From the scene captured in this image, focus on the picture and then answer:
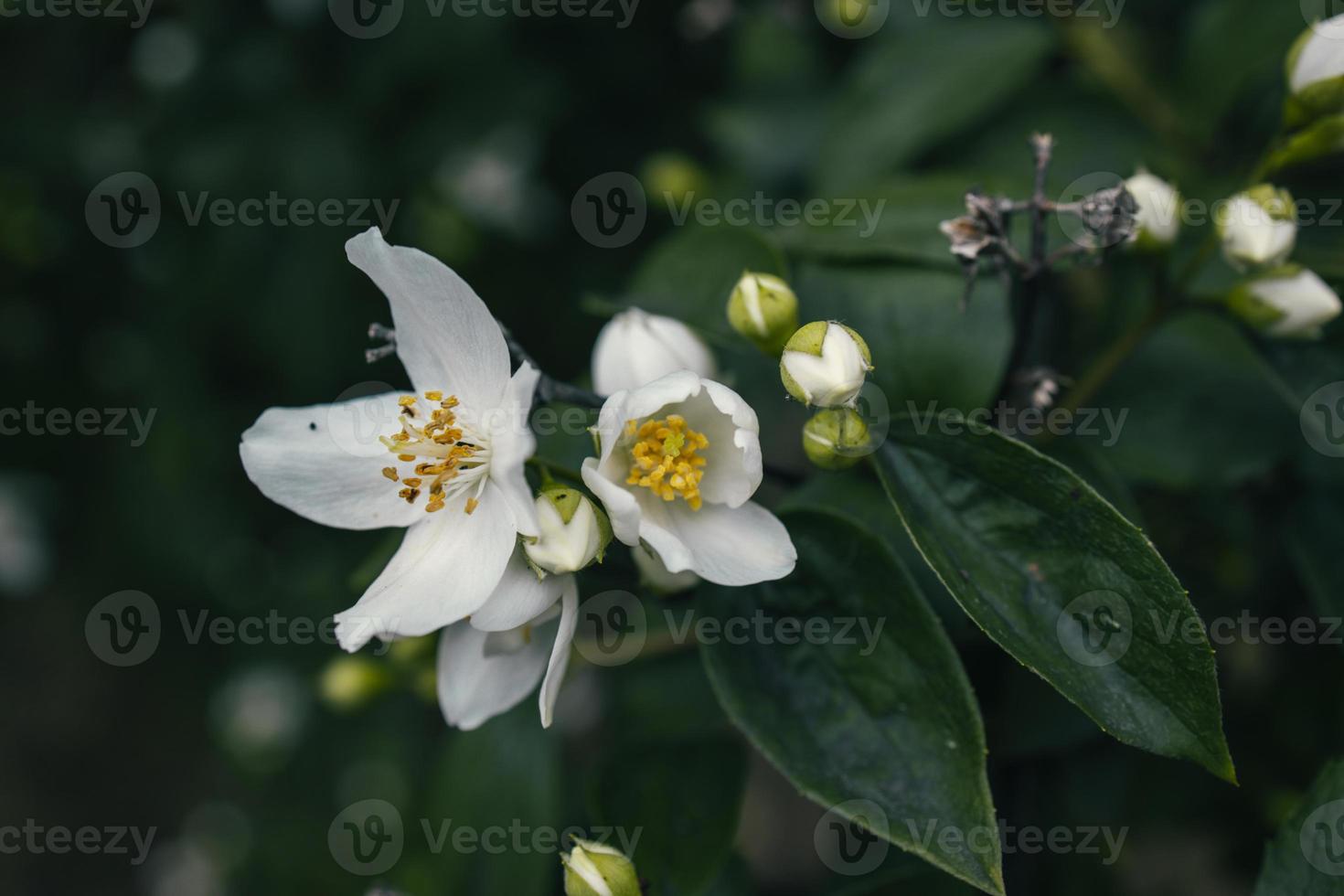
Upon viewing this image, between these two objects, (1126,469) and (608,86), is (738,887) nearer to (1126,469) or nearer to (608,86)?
(1126,469)

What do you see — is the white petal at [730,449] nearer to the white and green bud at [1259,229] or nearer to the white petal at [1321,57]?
the white and green bud at [1259,229]

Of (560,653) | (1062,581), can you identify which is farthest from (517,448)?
(1062,581)

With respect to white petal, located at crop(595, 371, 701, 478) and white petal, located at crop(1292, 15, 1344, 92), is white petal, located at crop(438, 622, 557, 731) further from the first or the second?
white petal, located at crop(1292, 15, 1344, 92)

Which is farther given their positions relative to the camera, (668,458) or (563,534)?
(668,458)

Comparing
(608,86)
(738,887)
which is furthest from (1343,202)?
(608,86)

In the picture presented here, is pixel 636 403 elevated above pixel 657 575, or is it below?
above

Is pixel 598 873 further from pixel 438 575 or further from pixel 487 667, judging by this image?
pixel 438 575
